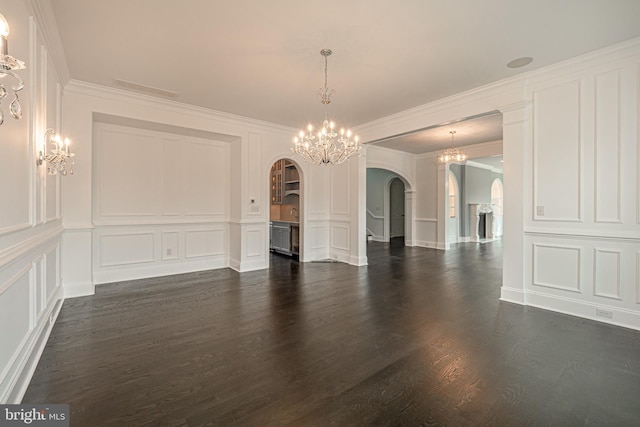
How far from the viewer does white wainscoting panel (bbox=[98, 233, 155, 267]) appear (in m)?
5.11

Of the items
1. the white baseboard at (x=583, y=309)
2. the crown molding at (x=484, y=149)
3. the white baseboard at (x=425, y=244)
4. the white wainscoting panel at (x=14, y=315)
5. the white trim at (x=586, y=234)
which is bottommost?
the white baseboard at (x=583, y=309)

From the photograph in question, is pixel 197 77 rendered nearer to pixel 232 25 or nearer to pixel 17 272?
pixel 232 25

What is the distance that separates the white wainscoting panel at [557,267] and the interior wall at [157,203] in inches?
217

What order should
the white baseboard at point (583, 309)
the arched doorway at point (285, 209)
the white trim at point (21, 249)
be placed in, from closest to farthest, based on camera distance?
the white trim at point (21, 249)
the white baseboard at point (583, 309)
the arched doorway at point (285, 209)

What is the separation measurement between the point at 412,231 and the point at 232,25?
8.48 metres

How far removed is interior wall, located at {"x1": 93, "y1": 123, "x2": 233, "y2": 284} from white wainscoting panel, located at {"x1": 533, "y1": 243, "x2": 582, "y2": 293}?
551 cm

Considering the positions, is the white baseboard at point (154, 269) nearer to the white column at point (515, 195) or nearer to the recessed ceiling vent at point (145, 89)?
the recessed ceiling vent at point (145, 89)

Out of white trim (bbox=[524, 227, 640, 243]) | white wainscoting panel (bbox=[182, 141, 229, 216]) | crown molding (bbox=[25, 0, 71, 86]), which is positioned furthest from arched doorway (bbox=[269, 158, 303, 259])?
white trim (bbox=[524, 227, 640, 243])

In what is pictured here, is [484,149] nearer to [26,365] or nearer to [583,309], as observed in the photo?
[583,309]

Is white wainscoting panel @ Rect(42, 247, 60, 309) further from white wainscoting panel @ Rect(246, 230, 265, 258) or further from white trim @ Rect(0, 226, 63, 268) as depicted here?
white wainscoting panel @ Rect(246, 230, 265, 258)

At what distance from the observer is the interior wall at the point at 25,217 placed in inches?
76.0

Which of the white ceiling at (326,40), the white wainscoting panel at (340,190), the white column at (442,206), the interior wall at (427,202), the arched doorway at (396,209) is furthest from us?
the arched doorway at (396,209)

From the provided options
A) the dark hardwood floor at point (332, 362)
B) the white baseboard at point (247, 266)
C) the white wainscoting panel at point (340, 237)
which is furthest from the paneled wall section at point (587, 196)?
the white baseboard at point (247, 266)

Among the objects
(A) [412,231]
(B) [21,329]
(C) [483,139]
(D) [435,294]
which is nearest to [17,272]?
(B) [21,329]
